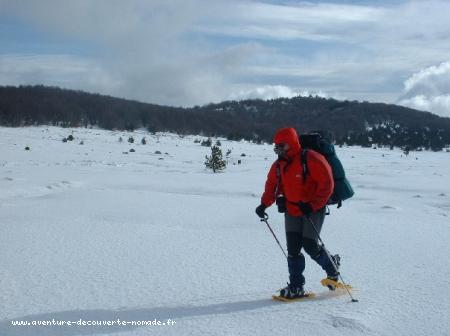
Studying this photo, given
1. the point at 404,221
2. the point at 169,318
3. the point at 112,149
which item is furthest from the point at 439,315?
the point at 112,149

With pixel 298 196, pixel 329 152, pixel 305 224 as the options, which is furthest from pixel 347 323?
pixel 329 152

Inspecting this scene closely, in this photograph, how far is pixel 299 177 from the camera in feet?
16.0

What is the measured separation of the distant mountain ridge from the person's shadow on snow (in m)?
45.4

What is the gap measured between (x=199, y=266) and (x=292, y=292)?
4.68 feet

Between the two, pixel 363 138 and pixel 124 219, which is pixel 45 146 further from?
pixel 363 138

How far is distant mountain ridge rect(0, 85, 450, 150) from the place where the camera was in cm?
7512

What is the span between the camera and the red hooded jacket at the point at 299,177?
15.6 feet

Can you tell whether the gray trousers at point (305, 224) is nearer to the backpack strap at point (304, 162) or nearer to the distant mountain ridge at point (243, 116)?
the backpack strap at point (304, 162)

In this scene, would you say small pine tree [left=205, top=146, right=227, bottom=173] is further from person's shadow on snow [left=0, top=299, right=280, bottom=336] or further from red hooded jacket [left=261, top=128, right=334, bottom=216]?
person's shadow on snow [left=0, top=299, right=280, bottom=336]

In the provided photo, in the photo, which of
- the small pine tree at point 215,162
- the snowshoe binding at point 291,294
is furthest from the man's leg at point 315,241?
the small pine tree at point 215,162

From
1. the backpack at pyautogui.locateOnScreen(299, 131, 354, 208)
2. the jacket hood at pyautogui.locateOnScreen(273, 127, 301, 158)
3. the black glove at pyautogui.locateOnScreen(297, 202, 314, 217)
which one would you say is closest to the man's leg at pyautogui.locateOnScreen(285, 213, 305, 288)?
the black glove at pyautogui.locateOnScreen(297, 202, 314, 217)

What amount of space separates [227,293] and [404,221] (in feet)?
17.6

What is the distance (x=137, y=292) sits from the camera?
16.7ft

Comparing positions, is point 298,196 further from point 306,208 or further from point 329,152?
point 329,152
